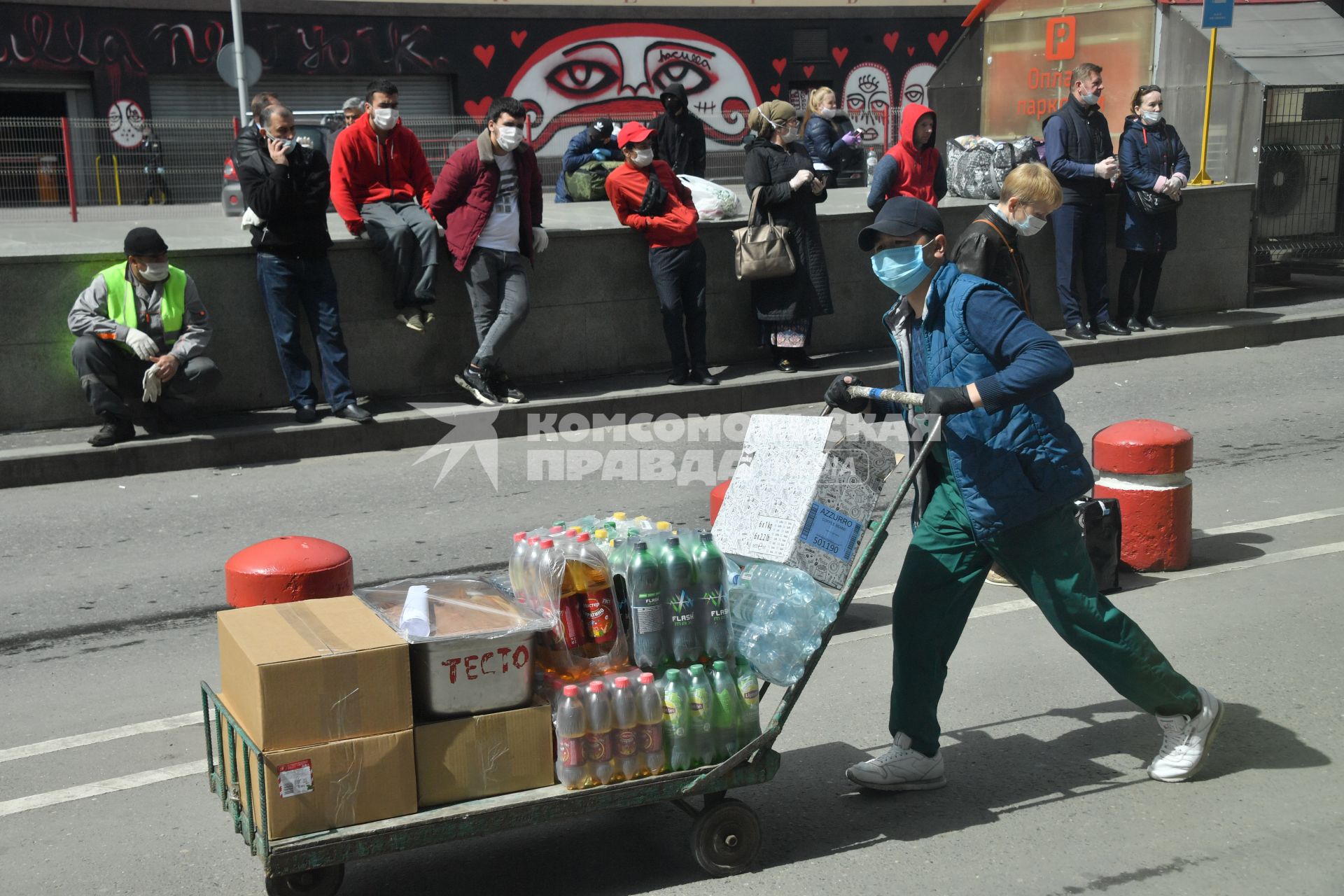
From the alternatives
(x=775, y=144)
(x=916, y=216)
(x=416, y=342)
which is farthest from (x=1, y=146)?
(x=916, y=216)

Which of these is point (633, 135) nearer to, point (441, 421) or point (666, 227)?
point (666, 227)

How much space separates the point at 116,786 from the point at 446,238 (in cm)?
629

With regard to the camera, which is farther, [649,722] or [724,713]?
[724,713]

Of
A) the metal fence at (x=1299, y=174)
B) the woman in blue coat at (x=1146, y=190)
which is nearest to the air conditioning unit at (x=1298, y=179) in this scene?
the metal fence at (x=1299, y=174)

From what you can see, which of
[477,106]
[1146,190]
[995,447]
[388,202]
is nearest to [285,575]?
[995,447]

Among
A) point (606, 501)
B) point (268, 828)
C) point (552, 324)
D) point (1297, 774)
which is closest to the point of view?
point (268, 828)

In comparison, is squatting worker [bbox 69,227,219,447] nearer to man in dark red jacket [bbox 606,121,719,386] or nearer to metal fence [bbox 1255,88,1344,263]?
man in dark red jacket [bbox 606,121,719,386]

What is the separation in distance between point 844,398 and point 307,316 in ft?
21.1

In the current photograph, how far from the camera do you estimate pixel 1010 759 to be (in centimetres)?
486

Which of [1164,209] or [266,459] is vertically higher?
[1164,209]

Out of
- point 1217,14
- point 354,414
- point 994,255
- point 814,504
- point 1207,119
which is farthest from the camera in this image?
point 1207,119

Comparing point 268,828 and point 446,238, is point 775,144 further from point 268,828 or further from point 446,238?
point 268,828

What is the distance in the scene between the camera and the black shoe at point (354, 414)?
9883mm

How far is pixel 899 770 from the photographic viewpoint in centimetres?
455
